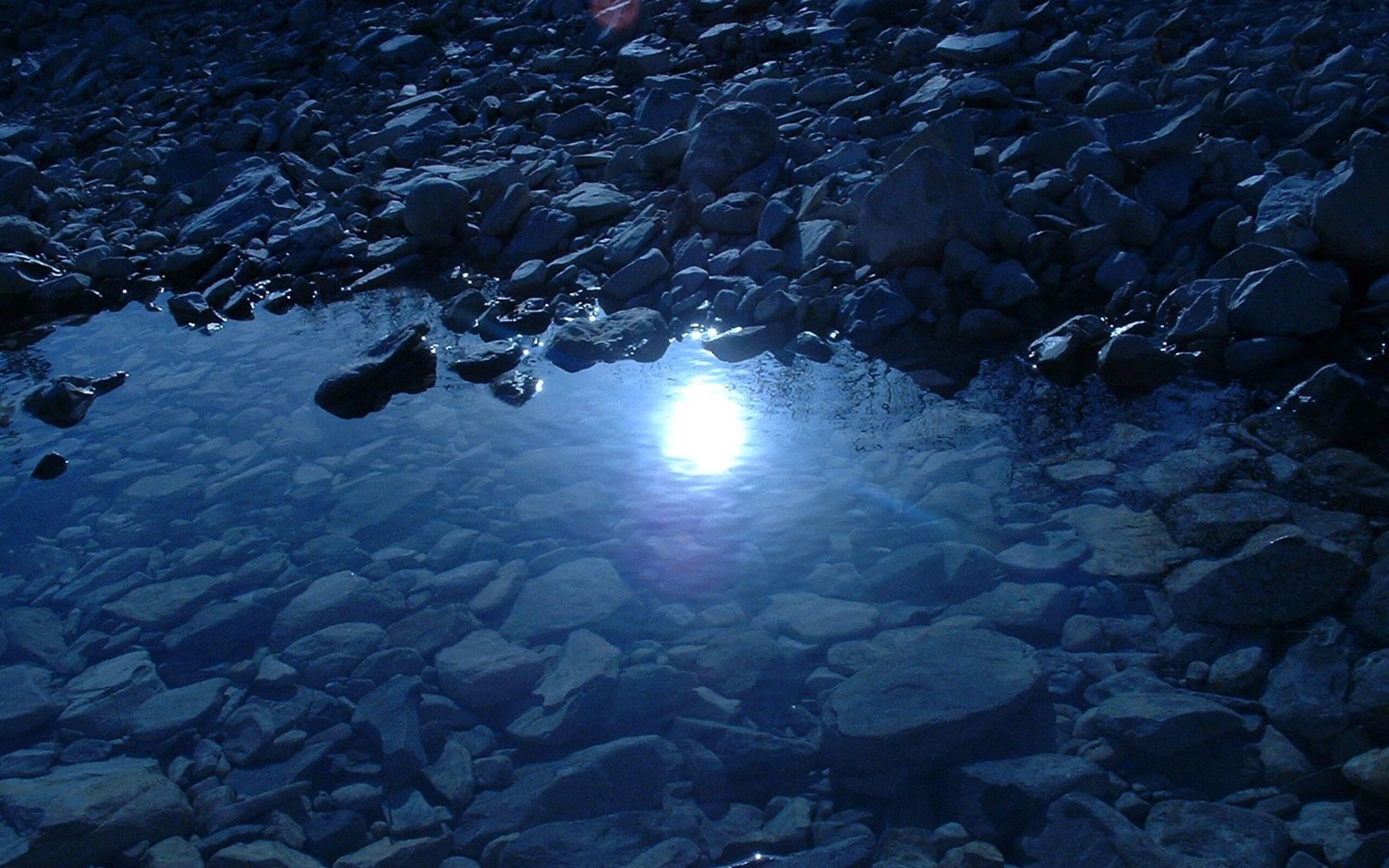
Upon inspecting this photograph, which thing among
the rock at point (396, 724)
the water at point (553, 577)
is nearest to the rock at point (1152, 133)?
the water at point (553, 577)

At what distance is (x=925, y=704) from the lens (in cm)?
278

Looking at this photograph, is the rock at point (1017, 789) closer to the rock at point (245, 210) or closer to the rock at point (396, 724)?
the rock at point (396, 724)

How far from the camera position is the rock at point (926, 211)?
4926 mm

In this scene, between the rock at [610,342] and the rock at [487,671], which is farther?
the rock at [610,342]

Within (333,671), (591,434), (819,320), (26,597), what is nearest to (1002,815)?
(333,671)

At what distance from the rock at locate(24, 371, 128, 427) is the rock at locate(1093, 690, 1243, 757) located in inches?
184

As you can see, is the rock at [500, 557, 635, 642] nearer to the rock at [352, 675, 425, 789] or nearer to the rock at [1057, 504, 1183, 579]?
the rock at [352, 675, 425, 789]

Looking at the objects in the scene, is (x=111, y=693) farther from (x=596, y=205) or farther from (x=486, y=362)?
(x=596, y=205)

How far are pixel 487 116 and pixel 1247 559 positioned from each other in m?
6.16

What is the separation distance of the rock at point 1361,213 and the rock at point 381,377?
3765 mm

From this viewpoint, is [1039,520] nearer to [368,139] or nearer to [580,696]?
[580,696]

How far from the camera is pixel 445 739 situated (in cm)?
297

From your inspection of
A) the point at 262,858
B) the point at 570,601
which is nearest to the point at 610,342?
the point at 570,601

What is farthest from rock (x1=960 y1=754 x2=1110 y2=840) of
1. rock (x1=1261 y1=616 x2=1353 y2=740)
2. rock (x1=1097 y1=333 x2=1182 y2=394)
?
rock (x1=1097 y1=333 x2=1182 y2=394)
